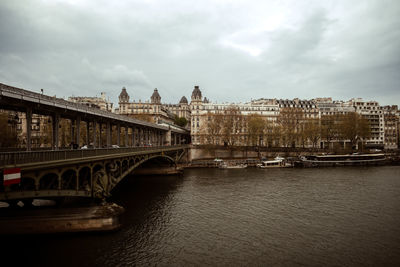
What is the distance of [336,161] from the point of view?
7062cm

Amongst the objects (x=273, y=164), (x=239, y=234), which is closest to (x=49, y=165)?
(x=239, y=234)

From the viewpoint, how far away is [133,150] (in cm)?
3272

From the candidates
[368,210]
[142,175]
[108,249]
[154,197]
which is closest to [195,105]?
[142,175]

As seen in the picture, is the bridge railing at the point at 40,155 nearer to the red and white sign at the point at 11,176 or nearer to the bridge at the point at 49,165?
the bridge at the point at 49,165

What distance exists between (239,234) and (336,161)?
199 ft

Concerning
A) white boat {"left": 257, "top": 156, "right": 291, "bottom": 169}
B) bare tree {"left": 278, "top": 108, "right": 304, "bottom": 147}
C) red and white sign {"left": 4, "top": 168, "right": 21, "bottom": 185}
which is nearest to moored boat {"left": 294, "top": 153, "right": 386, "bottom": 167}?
white boat {"left": 257, "top": 156, "right": 291, "bottom": 169}

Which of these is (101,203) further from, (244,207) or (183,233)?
(244,207)

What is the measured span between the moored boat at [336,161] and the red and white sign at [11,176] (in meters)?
68.3

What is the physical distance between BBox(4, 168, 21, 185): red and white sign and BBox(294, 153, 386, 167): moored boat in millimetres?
68262

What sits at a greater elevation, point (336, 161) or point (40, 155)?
point (40, 155)

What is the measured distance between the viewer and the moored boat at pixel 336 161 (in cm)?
6994

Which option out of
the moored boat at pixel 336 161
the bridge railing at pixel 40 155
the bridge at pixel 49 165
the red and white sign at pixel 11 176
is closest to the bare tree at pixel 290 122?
the moored boat at pixel 336 161

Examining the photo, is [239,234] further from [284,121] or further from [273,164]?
[284,121]

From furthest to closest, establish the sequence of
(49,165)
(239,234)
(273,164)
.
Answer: (273,164)
(239,234)
(49,165)
